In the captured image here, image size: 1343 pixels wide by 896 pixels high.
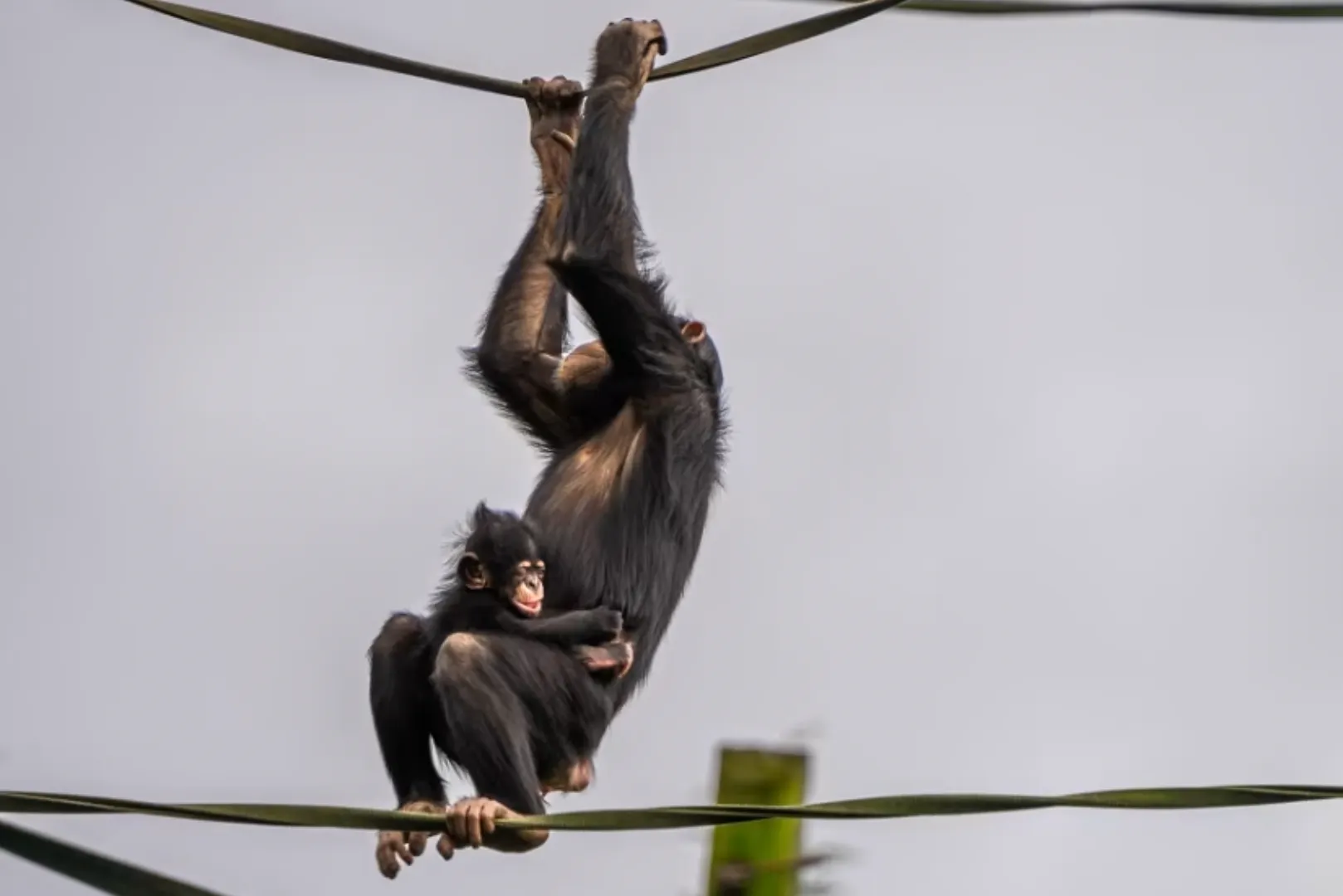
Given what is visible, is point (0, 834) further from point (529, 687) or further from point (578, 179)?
point (578, 179)

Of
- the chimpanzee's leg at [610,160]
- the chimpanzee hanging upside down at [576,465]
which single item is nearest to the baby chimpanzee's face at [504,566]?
the chimpanzee hanging upside down at [576,465]

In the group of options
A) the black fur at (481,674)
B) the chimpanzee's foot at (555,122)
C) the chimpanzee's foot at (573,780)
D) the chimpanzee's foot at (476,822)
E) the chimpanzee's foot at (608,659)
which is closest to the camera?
the chimpanzee's foot at (476,822)

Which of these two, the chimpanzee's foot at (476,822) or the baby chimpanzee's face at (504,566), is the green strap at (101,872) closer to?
the chimpanzee's foot at (476,822)

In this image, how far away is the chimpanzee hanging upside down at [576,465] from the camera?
8.31 m

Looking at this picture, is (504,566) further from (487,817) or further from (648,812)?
(648,812)

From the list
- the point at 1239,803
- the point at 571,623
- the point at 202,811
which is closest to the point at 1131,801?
the point at 1239,803

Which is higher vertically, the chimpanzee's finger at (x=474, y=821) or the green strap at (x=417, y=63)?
the green strap at (x=417, y=63)

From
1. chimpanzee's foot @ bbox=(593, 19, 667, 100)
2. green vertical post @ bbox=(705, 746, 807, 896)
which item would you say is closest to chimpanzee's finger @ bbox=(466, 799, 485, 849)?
green vertical post @ bbox=(705, 746, 807, 896)

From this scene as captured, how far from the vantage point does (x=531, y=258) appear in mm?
10195

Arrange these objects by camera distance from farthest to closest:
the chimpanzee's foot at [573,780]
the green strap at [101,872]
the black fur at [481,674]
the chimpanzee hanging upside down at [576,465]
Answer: the chimpanzee's foot at [573,780], the chimpanzee hanging upside down at [576,465], the black fur at [481,674], the green strap at [101,872]

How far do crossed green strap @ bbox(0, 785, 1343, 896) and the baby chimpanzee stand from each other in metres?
2.59

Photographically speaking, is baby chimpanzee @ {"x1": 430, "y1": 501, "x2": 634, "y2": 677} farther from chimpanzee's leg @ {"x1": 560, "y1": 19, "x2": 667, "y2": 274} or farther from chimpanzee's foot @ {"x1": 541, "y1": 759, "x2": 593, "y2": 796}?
chimpanzee's leg @ {"x1": 560, "y1": 19, "x2": 667, "y2": 274}

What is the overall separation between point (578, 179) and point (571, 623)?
5.95 ft

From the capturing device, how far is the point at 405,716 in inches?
338
